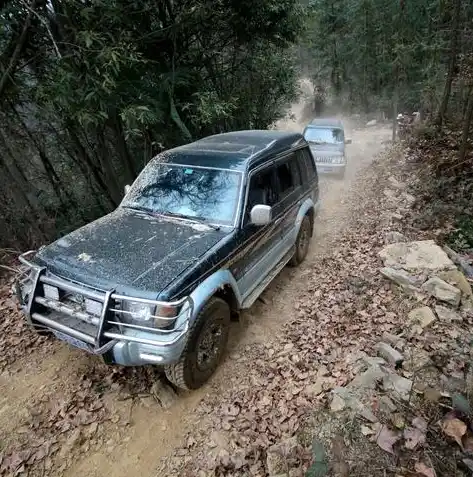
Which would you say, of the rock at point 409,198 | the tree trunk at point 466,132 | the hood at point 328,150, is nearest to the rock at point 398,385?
the rock at point 409,198

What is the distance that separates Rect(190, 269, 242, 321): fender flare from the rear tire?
2.33 meters

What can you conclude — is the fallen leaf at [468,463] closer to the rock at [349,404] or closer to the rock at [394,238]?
the rock at [349,404]

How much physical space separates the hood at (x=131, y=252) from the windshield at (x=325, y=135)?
9302 mm

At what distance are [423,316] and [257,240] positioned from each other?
227cm

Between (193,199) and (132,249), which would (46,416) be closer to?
Answer: (132,249)

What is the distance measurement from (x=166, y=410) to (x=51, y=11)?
6.63 meters

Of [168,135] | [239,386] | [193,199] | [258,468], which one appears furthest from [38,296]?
[168,135]

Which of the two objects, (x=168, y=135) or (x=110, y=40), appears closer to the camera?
(x=110, y=40)

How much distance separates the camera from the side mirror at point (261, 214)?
4.08 metres

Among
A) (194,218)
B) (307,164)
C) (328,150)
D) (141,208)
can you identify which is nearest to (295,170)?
(307,164)

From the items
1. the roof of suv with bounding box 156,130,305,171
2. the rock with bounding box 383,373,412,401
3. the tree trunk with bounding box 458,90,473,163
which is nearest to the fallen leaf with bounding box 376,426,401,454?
the rock with bounding box 383,373,412,401

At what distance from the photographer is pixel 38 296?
3541 millimetres

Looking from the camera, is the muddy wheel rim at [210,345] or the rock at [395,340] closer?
the muddy wheel rim at [210,345]

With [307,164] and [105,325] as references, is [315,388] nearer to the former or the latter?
[105,325]
